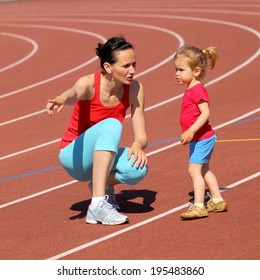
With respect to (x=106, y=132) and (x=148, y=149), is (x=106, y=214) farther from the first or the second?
(x=148, y=149)

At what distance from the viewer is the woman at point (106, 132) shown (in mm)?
7465

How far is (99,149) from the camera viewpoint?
7.46m

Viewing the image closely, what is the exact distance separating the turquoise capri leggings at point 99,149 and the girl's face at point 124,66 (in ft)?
1.08

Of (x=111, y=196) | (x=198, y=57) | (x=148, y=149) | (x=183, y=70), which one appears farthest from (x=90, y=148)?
(x=148, y=149)

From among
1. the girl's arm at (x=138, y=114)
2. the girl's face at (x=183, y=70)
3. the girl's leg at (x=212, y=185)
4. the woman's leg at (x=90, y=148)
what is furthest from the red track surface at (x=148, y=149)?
the girl's face at (x=183, y=70)

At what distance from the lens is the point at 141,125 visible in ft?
25.6

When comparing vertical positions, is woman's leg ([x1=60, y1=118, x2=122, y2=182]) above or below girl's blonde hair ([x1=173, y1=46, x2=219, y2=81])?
below

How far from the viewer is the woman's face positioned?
7.57 m

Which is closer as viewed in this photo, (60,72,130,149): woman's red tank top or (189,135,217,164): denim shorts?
(189,135,217,164): denim shorts

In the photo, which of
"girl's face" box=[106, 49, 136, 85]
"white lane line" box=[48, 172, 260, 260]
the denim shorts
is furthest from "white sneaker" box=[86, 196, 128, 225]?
"girl's face" box=[106, 49, 136, 85]

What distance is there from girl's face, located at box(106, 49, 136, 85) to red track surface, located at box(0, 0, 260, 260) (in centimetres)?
106

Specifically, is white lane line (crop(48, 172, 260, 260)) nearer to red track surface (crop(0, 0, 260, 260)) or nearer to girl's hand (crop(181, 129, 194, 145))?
red track surface (crop(0, 0, 260, 260))

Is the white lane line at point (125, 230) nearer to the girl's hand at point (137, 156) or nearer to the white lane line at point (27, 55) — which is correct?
the girl's hand at point (137, 156)

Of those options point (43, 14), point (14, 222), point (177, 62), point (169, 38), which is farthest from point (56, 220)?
point (43, 14)
